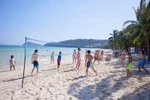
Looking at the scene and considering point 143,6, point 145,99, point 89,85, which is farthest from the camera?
point 143,6

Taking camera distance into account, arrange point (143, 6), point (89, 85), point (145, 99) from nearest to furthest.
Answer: point (145, 99) → point (89, 85) → point (143, 6)

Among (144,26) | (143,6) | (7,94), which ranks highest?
(143,6)

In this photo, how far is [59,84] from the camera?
6059 millimetres

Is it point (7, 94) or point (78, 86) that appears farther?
point (78, 86)

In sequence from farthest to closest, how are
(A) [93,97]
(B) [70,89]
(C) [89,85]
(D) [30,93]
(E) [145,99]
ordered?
(C) [89,85] → (B) [70,89] → (D) [30,93] → (A) [93,97] → (E) [145,99]

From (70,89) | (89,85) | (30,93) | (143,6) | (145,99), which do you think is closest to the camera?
(145,99)

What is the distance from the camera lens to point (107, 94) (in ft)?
15.8

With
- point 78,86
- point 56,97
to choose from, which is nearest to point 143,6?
point 78,86

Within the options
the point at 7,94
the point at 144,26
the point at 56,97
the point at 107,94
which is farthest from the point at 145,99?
the point at 144,26

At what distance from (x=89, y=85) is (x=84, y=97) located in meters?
1.14

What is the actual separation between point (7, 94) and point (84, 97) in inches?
99.1

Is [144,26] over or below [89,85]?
over

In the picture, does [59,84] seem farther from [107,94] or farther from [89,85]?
[107,94]

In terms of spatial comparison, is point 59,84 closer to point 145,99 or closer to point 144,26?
point 145,99
